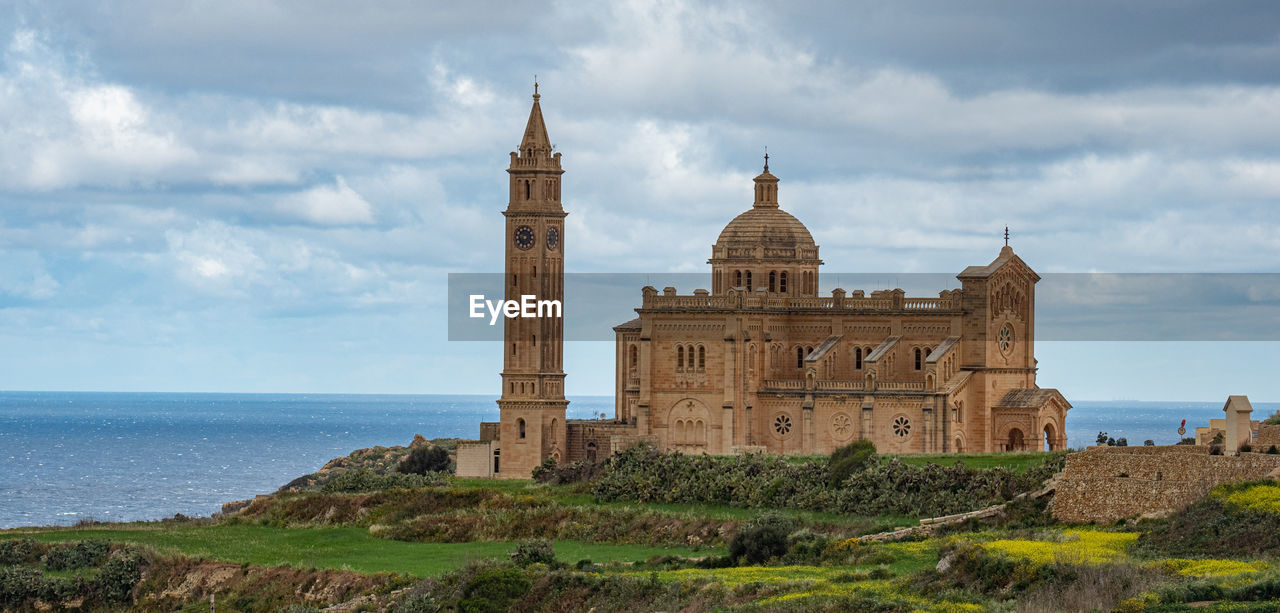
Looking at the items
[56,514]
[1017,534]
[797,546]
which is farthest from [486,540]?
[56,514]

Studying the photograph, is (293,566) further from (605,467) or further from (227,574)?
(605,467)

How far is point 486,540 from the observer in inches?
2217

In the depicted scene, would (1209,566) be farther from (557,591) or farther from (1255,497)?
(557,591)

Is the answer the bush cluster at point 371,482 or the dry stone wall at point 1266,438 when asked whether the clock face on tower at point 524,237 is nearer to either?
the bush cluster at point 371,482

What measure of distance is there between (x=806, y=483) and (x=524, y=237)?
23863 millimetres

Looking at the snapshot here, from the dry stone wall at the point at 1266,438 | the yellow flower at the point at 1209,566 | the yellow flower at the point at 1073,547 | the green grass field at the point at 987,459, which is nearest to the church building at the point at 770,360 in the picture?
the green grass field at the point at 987,459

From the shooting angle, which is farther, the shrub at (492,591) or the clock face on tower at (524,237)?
the clock face on tower at (524,237)

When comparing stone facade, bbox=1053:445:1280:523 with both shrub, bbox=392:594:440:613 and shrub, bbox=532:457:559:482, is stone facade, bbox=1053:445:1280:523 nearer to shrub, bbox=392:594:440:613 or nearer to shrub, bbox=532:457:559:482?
shrub, bbox=392:594:440:613

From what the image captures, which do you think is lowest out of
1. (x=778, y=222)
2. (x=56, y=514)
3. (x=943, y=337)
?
(x=56, y=514)

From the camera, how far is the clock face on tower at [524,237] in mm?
79250

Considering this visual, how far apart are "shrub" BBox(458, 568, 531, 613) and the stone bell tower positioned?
35393 millimetres

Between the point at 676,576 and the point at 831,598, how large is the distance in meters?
6.54

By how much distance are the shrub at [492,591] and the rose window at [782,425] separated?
32.5 meters

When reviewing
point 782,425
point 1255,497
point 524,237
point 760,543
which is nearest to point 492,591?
point 760,543
